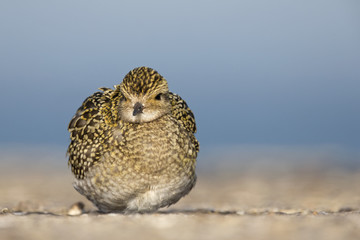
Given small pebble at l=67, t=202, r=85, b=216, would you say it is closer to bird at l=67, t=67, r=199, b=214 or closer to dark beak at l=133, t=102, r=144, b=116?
bird at l=67, t=67, r=199, b=214

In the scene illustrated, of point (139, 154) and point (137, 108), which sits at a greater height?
point (137, 108)

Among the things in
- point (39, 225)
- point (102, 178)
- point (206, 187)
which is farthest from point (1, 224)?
point (206, 187)

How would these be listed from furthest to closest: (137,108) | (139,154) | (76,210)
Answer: (76,210) < (139,154) < (137,108)

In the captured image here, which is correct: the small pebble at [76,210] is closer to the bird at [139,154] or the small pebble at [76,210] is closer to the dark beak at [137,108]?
the bird at [139,154]

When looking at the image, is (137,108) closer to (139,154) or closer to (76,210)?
(139,154)

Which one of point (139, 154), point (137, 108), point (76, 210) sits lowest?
point (76, 210)

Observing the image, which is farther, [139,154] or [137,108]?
[139,154]

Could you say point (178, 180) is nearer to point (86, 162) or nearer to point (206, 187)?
→ point (86, 162)

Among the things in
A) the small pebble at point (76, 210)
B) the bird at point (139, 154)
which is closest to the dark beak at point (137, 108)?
the bird at point (139, 154)

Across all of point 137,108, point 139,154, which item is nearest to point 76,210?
point 139,154

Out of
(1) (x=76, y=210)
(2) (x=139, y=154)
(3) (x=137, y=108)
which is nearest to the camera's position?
(3) (x=137, y=108)
